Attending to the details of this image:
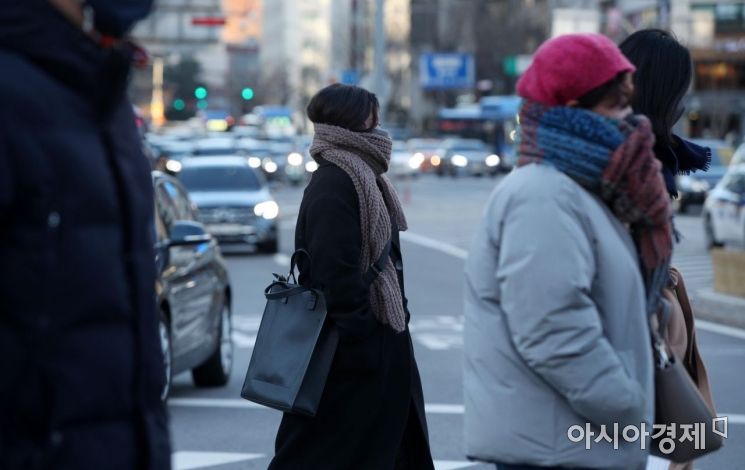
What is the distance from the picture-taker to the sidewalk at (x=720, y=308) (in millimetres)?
15438

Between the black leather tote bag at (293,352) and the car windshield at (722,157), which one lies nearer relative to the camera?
the black leather tote bag at (293,352)

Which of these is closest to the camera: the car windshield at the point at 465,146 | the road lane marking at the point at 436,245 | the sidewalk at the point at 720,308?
the sidewalk at the point at 720,308

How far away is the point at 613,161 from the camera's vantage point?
3982 millimetres

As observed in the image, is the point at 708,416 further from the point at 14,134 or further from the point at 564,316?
the point at 14,134

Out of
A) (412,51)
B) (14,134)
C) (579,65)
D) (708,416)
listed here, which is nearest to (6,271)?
(14,134)

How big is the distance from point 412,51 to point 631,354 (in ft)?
417

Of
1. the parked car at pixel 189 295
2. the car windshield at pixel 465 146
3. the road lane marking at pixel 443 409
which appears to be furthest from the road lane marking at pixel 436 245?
the car windshield at pixel 465 146

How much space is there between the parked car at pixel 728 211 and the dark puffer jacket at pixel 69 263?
71.8 feet

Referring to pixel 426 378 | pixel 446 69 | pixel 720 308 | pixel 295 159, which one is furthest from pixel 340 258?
pixel 446 69

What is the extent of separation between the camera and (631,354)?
393 centimetres

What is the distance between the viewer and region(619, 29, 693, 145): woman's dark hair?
5176 mm

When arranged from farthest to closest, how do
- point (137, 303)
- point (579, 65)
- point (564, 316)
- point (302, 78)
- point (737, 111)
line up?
point (302, 78), point (737, 111), point (579, 65), point (564, 316), point (137, 303)

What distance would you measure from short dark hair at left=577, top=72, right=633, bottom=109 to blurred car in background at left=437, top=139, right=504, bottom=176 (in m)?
67.3

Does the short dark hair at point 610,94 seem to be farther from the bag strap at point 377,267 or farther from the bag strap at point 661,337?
the bag strap at point 377,267
